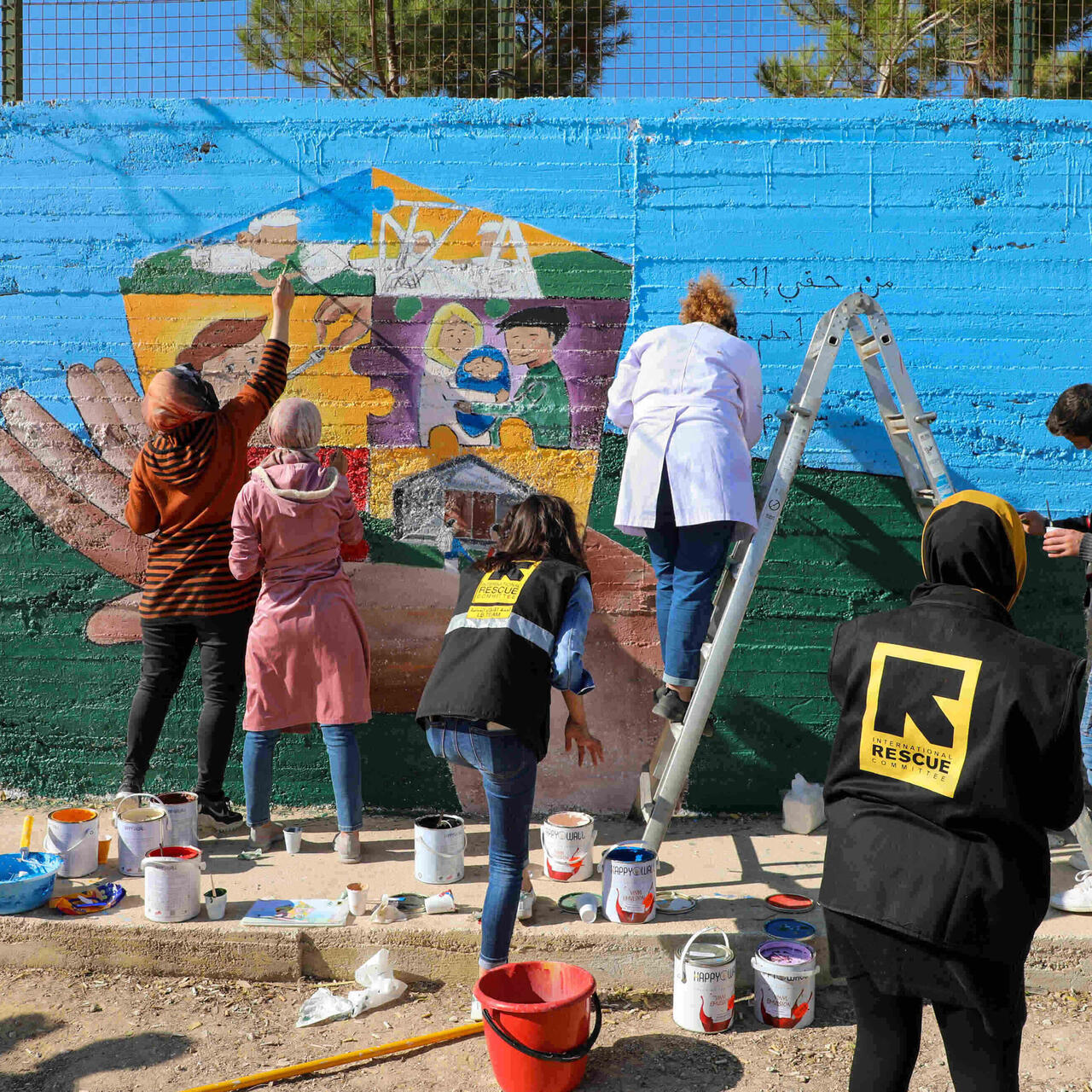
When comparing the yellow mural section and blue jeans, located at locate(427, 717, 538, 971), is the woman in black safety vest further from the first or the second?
the yellow mural section

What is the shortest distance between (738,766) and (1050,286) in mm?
2419

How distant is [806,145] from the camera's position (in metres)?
4.62

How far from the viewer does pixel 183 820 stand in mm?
4254

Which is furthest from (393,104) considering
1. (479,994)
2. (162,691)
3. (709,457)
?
(479,994)

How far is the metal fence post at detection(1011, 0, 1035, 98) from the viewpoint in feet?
15.7

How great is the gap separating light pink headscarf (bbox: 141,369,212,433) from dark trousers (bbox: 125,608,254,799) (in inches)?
31.1

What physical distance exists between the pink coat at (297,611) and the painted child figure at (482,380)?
2.55 ft

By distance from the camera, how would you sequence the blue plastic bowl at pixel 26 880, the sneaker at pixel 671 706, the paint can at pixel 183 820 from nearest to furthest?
the blue plastic bowl at pixel 26 880 → the sneaker at pixel 671 706 → the paint can at pixel 183 820

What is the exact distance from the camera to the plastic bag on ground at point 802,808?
449 centimetres

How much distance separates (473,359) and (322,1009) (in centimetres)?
265

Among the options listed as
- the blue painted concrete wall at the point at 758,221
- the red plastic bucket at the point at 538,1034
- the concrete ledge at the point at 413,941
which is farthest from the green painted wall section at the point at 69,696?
the red plastic bucket at the point at 538,1034

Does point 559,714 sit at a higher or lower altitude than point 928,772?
lower

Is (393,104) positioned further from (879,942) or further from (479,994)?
(879,942)

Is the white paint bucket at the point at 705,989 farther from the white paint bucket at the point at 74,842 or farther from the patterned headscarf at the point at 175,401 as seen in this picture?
the patterned headscarf at the point at 175,401
